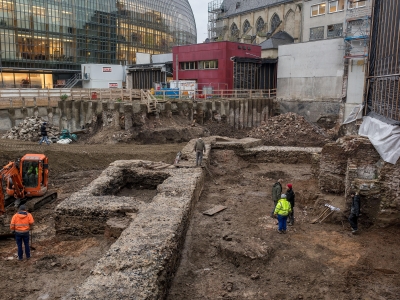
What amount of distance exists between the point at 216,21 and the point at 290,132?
3906 cm

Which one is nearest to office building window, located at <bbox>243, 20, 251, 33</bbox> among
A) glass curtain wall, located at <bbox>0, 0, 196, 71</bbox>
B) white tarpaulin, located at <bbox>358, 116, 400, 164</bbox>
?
glass curtain wall, located at <bbox>0, 0, 196, 71</bbox>

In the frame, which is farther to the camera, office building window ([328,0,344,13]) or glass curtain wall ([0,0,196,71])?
glass curtain wall ([0,0,196,71])

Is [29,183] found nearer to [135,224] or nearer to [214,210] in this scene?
[135,224]

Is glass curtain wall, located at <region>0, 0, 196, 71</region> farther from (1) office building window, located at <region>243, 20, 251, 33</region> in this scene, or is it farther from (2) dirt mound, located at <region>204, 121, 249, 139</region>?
(2) dirt mound, located at <region>204, 121, 249, 139</region>

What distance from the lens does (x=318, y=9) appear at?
39.8 m

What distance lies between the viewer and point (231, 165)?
1669 centimetres

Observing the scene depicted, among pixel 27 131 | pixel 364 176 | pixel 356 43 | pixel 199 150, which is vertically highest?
pixel 356 43

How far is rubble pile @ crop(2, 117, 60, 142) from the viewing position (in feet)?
83.5

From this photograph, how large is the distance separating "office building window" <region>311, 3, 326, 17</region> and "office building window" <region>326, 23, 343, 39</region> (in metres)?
2.03

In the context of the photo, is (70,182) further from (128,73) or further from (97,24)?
(97,24)

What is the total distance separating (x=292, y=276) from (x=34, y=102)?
2682 cm

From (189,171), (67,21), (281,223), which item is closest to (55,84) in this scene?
(67,21)

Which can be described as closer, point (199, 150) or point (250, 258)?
point (250, 258)

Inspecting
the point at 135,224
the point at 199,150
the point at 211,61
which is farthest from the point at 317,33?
the point at 135,224
